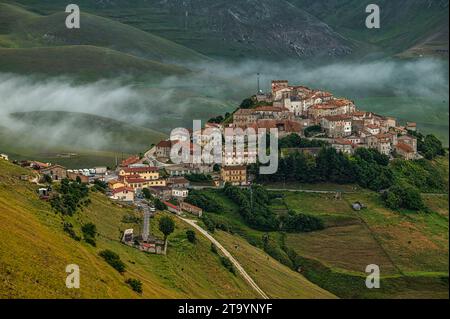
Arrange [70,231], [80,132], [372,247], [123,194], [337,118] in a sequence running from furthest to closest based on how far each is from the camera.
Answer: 1. [80,132]
2. [337,118]
3. [372,247]
4. [123,194]
5. [70,231]

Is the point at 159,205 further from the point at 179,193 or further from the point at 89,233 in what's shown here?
the point at 89,233

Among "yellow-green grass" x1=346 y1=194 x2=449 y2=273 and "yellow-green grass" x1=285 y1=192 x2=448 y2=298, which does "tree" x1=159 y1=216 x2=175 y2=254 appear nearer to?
"yellow-green grass" x1=285 y1=192 x2=448 y2=298

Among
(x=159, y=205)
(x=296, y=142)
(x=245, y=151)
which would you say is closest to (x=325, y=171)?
(x=296, y=142)

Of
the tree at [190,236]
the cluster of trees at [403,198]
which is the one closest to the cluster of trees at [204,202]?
the tree at [190,236]

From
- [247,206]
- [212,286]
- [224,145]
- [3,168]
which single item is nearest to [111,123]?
[224,145]

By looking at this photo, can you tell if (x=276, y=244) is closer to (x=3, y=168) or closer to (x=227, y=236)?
(x=227, y=236)

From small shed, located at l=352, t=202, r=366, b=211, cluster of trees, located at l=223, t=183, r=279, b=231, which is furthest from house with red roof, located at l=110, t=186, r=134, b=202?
small shed, located at l=352, t=202, r=366, b=211

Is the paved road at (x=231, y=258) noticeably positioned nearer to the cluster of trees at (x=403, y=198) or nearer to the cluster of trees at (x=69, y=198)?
the cluster of trees at (x=69, y=198)
